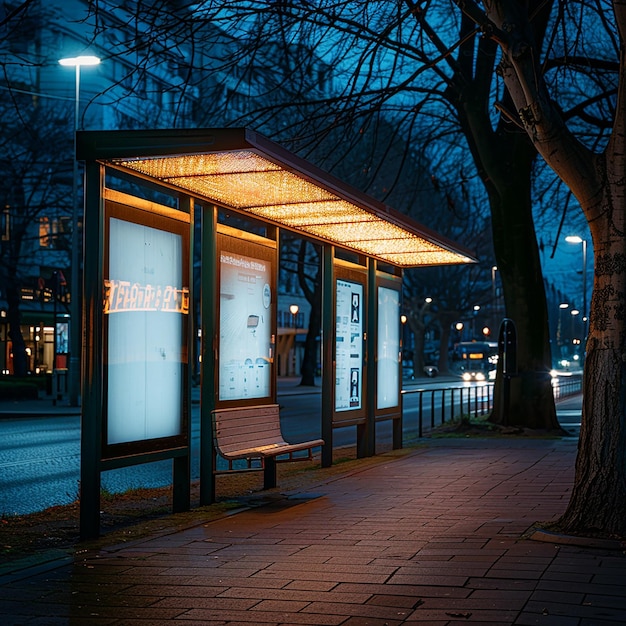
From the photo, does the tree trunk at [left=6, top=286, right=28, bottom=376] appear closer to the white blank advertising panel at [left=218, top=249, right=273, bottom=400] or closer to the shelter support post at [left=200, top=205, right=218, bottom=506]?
the white blank advertising panel at [left=218, top=249, right=273, bottom=400]

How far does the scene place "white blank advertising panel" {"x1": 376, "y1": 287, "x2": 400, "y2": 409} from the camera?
16.4 metres

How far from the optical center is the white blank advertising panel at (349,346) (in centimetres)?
1460

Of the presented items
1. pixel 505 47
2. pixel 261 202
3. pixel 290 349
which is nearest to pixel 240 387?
pixel 261 202

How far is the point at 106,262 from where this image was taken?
8.67m

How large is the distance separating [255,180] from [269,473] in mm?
3549

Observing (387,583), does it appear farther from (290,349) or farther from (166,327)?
(290,349)

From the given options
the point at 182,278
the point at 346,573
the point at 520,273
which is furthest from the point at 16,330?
the point at 346,573

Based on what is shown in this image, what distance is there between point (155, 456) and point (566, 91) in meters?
17.0

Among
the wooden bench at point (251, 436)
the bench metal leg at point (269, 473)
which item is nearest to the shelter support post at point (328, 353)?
the wooden bench at point (251, 436)

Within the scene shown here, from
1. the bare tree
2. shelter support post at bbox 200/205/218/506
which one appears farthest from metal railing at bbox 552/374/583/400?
the bare tree

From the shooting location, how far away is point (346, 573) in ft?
22.6

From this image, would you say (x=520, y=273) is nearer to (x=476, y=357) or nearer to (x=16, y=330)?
(x=16, y=330)

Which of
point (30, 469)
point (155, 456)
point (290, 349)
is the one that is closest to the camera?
point (155, 456)

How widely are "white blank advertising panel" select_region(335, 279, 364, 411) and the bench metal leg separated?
2.73 meters
